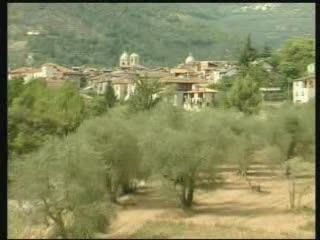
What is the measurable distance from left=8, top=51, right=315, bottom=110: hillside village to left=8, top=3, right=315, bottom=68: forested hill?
2107mm

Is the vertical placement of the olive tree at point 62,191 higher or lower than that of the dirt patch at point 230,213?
higher

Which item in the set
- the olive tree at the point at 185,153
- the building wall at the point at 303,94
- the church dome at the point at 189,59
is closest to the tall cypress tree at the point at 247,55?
the church dome at the point at 189,59

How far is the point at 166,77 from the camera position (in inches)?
835

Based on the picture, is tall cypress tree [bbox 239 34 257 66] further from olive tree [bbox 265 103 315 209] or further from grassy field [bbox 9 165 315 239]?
grassy field [bbox 9 165 315 239]

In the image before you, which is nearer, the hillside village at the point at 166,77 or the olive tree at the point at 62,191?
the olive tree at the point at 62,191

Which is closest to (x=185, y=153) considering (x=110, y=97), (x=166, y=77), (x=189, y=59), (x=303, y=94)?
(x=303, y=94)

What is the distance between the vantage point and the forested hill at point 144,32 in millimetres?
25094

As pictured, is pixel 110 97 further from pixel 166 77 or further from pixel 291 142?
pixel 291 142

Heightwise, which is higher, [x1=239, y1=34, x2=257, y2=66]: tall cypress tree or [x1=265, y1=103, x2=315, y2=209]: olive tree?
[x1=239, y1=34, x2=257, y2=66]: tall cypress tree

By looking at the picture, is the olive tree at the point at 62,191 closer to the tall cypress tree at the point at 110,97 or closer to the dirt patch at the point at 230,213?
the dirt patch at the point at 230,213

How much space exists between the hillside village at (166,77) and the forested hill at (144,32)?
2107 mm

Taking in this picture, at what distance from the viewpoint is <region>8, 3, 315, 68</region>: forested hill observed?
82.3 ft

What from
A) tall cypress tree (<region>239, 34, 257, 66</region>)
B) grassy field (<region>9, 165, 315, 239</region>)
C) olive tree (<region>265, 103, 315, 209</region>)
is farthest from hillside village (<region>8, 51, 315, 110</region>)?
grassy field (<region>9, 165, 315, 239</region>)

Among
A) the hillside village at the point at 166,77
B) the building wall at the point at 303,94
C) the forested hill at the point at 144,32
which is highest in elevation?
the forested hill at the point at 144,32
